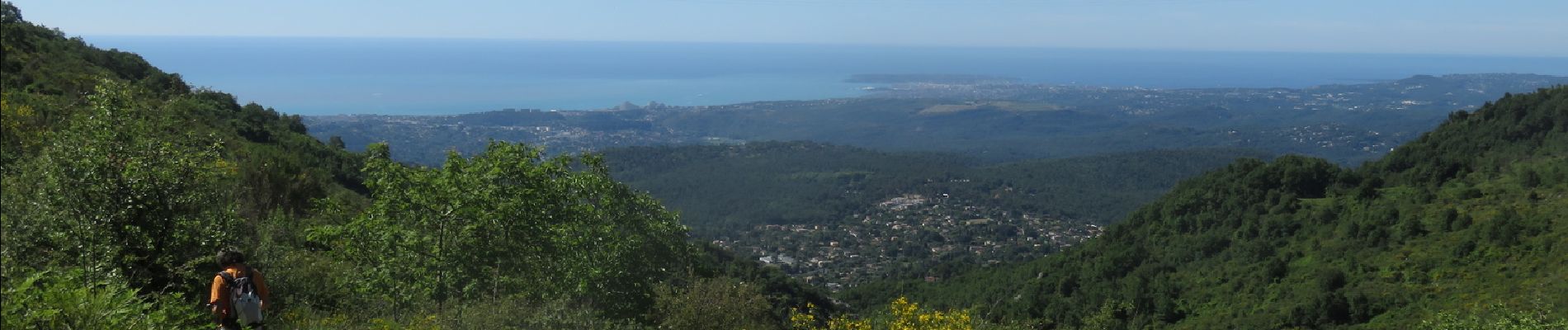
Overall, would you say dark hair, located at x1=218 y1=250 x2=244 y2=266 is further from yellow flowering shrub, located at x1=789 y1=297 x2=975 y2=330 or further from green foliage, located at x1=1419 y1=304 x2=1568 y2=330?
green foliage, located at x1=1419 y1=304 x2=1568 y2=330

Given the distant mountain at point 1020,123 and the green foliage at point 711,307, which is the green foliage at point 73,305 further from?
the distant mountain at point 1020,123

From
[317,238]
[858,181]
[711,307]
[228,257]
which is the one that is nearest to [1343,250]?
[711,307]

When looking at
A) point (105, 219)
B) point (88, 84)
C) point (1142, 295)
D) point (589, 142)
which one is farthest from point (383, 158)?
point (589, 142)

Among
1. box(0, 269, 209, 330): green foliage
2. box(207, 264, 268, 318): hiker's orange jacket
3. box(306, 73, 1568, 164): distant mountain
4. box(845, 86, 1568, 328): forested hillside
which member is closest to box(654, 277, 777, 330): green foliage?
box(207, 264, 268, 318): hiker's orange jacket

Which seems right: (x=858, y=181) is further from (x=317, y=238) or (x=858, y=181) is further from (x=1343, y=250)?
(x=317, y=238)

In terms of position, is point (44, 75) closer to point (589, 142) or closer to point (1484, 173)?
point (1484, 173)

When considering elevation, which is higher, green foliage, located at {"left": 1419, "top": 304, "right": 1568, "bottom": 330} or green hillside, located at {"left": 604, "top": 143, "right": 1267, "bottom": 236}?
green foliage, located at {"left": 1419, "top": 304, "right": 1568, "bottom": 330}

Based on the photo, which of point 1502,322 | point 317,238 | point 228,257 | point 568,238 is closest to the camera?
point 228,257
